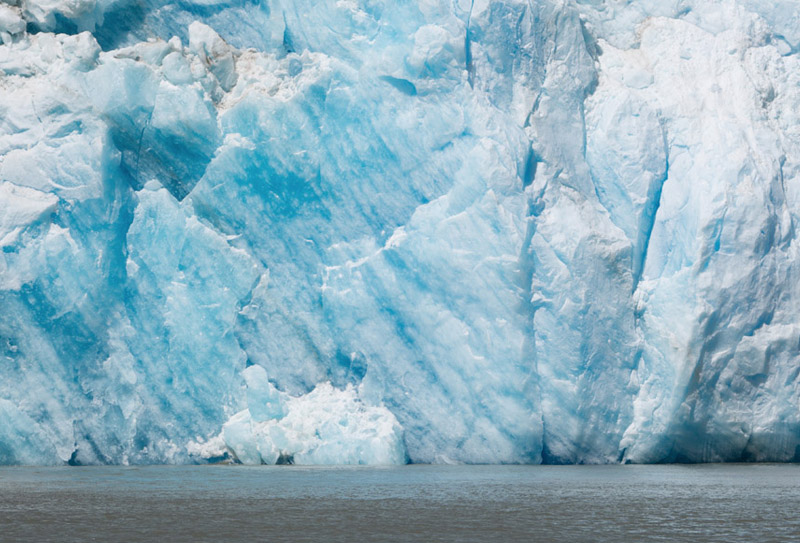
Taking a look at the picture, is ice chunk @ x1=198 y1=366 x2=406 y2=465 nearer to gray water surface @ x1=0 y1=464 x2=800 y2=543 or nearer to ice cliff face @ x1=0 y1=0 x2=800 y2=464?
ice cliff face @ x1=0 y1=0 x2=800 y2=464

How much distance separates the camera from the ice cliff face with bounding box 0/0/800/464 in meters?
15.3

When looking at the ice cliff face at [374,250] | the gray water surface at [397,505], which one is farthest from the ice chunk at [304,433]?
the gray water surface at [397,505]

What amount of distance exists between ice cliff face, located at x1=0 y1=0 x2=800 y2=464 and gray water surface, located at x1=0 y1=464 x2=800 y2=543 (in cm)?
175

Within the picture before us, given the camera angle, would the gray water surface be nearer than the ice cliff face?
Yes

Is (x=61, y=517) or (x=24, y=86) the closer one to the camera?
(x=61, y=517)

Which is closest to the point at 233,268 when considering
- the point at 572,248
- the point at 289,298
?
the point at 289,298

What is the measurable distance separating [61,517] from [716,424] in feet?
35.8

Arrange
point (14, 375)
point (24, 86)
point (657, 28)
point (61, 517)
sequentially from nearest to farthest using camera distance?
point (61, 517), point (14, 375), point (24, 86), point (657, 28)

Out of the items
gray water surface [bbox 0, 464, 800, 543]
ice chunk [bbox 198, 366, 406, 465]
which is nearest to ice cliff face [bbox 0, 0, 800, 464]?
ice chunk [bbox 198, 366, 406, 465]

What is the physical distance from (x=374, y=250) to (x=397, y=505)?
7497 mm

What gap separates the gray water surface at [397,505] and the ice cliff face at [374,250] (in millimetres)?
1751

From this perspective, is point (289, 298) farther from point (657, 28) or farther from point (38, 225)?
point (657, 28)

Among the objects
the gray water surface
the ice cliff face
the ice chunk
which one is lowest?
the gray water surface

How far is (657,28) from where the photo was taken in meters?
18.1
